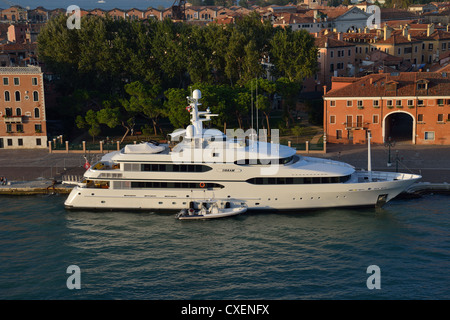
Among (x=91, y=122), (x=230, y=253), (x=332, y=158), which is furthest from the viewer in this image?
(x=91, y=122)

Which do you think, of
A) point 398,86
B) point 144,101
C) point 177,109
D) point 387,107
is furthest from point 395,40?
point 144,101

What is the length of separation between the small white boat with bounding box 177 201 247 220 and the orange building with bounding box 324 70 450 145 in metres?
18.5

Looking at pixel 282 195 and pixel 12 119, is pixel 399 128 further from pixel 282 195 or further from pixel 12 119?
pixel 12 119

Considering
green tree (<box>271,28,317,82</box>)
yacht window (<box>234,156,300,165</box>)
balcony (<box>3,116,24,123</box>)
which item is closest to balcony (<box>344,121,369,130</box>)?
green tree (<box>271,28,317,82</box>)

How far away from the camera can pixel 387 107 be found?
51.6 m

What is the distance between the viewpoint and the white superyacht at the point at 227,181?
123 feet

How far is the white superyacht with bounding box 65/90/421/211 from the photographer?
37344 mm

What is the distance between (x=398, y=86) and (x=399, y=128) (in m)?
7.36

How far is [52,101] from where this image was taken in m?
61.4

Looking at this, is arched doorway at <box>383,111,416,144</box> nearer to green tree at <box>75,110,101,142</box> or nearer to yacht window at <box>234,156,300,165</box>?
yacht window at <box>234,156,300,165</box>

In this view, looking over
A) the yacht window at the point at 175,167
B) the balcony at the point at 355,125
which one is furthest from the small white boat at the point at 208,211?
the balcony at the point at 355,125
